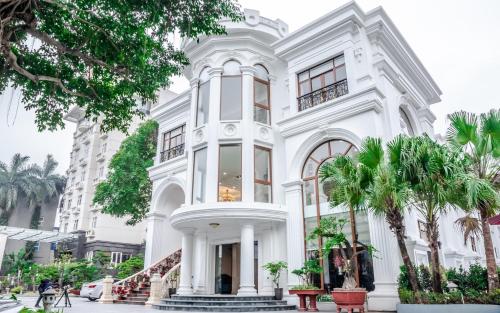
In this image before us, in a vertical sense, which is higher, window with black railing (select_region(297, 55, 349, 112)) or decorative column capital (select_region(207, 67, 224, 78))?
decorative column capital (select_region(207, 67, 224, 78))

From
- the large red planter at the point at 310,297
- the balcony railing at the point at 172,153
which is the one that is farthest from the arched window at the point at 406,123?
the balcony railing at the point at 172,153

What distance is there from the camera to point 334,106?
11.4 m

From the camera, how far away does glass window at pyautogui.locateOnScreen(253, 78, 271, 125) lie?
44.5 feet

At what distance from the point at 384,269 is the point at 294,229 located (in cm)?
316

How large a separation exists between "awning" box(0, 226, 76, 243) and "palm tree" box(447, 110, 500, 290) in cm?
2827

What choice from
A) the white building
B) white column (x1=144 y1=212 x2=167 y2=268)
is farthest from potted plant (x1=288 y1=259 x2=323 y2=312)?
the white building

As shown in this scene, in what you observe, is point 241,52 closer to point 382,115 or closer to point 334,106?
point 334,106

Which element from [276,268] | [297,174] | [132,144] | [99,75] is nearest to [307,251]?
[276,268]

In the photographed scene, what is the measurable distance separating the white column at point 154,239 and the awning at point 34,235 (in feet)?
50.1

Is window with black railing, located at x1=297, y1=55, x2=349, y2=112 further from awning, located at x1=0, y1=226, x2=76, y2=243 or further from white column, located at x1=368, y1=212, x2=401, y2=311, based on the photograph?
awning, located at x1=0, y1=226, x2=76, y2=243

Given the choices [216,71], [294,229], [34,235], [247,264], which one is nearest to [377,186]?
[294,229]

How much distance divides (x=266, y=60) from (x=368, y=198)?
8.14 m

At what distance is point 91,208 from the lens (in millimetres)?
29281

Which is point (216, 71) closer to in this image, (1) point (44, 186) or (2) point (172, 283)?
(2) point (172, 283)
